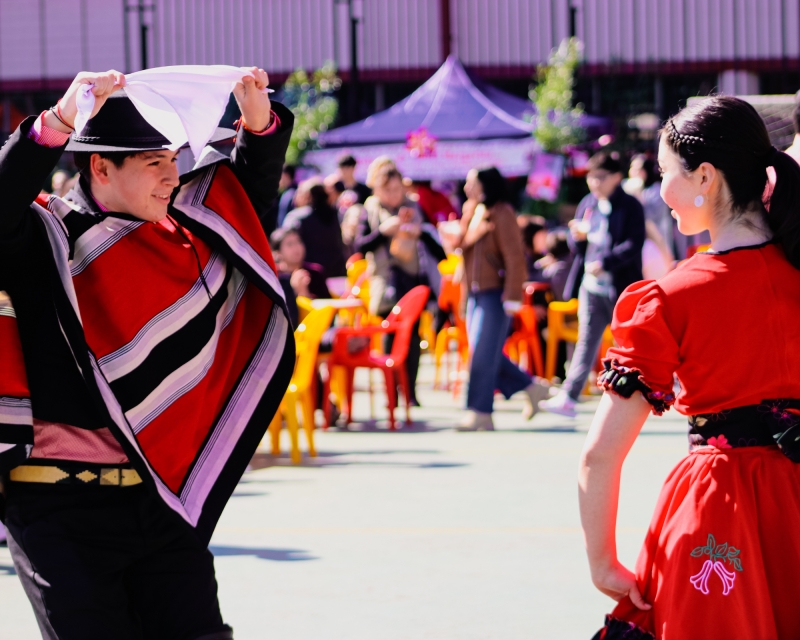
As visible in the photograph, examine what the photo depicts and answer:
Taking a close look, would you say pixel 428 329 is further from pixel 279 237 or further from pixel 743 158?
pixel 743 158

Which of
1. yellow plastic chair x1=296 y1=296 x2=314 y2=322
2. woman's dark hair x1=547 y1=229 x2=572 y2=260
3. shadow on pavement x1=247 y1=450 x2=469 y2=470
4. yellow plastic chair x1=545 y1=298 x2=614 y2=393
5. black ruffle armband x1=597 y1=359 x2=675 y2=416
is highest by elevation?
black ruffle armband x1=597 y1=359 x2=675 y2=416

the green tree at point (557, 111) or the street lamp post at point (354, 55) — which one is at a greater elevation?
the street lamp post at point (354, 55)

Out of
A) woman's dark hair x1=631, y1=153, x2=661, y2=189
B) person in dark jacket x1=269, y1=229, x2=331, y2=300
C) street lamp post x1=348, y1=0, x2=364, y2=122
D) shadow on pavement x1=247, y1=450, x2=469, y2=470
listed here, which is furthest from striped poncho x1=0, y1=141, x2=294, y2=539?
street lamp post x1=348, y1=0, x2=364, y2=122

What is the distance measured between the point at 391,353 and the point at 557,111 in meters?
9.27

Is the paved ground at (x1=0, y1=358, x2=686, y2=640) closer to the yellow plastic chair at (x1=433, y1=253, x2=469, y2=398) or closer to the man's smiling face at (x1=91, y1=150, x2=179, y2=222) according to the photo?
the man's smiling face at (x1=91, y1=150, x2=179, y2=222)

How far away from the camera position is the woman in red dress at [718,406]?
2.42 meters

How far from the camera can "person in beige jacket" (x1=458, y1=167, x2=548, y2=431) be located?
910cm

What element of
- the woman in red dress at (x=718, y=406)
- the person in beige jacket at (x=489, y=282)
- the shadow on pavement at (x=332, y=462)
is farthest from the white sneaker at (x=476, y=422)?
the woman in red dress at (x=718, y=406)

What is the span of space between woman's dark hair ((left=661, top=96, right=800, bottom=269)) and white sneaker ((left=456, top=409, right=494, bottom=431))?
261 inches

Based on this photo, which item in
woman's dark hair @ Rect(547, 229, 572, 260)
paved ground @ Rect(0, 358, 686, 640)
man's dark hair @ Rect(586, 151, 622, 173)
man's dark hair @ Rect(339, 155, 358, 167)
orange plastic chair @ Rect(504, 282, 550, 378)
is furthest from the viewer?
man's dark hair @ Rect(339, 155, 358, 167)

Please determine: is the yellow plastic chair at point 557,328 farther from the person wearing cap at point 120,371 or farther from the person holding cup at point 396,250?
the person wearing cap at point 120,371

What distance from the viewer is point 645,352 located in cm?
244

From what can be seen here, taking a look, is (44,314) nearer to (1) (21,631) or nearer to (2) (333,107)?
(1) (21,631)

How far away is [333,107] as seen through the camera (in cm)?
1988
